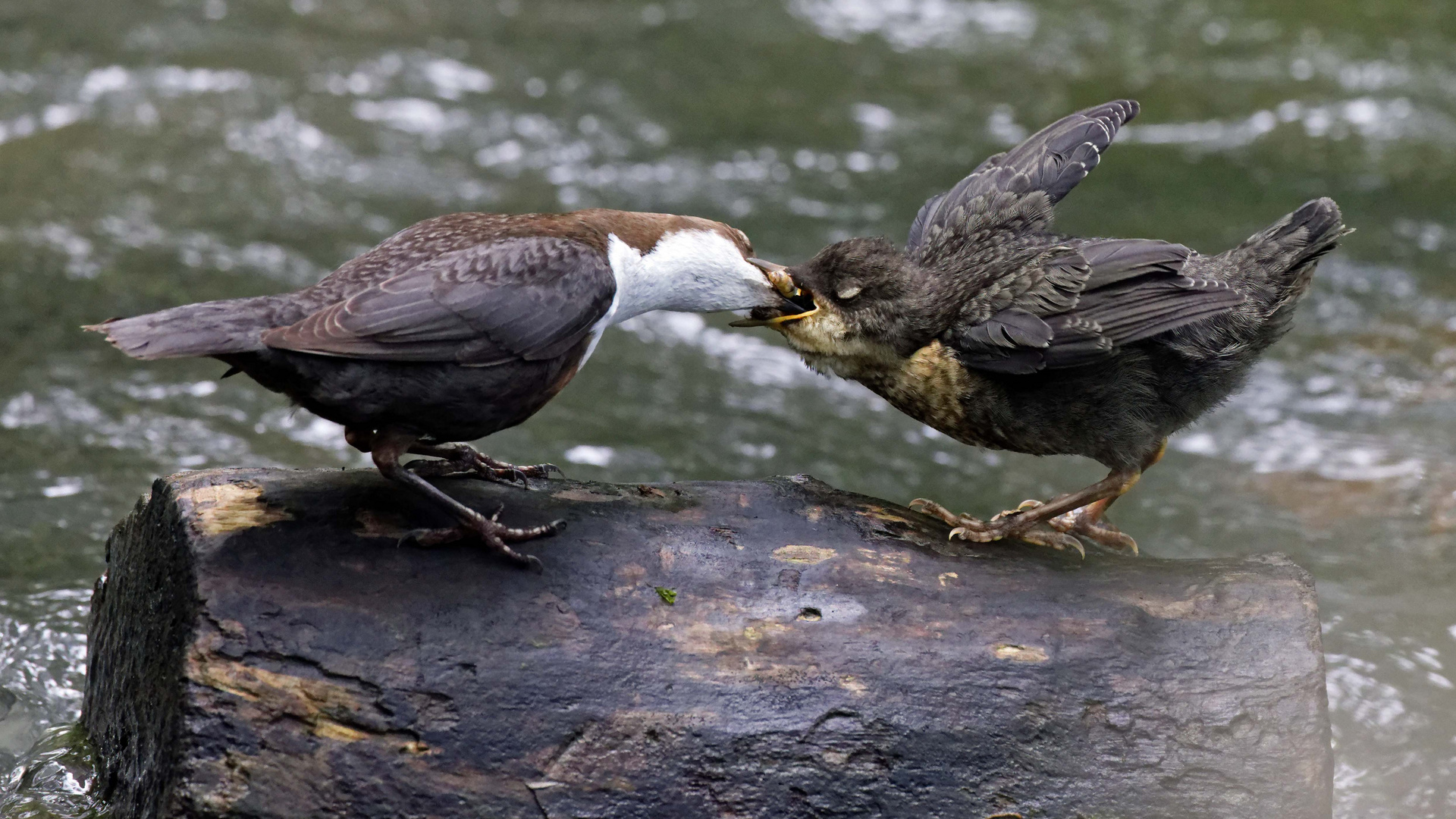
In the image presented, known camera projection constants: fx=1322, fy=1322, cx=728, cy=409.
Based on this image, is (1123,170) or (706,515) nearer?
(706,515)

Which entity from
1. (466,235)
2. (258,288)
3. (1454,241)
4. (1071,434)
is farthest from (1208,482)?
(258,288)

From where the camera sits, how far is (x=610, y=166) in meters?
8.63

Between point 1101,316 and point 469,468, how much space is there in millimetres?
1826

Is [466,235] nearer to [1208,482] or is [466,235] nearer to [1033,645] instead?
[1033,645]

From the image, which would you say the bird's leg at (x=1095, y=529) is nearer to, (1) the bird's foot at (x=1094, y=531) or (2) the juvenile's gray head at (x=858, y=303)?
(1) the bird's foot at (x=1094, y=531)

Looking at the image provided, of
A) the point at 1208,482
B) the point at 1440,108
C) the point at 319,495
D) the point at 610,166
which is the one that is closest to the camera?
the point at 319,495

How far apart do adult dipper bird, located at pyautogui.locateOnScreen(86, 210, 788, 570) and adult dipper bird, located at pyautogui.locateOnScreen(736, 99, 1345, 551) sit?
757mm

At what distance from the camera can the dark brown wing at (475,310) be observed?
123 inches

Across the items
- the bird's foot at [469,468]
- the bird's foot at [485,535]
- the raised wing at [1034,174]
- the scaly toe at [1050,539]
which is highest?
the raised wing at [1034,174]

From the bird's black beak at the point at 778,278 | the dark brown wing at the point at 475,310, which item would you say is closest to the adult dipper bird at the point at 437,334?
the dark brown wing at the point at 475,310

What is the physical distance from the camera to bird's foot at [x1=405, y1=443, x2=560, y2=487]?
3.63 m

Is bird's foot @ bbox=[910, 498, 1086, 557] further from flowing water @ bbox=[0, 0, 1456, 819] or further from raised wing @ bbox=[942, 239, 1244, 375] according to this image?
flowing water @ bbox=[0, 0, 1456, 819]

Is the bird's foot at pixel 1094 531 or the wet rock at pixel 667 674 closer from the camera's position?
the wet rock at pixel 667 674

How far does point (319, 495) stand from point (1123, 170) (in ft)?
22.8
